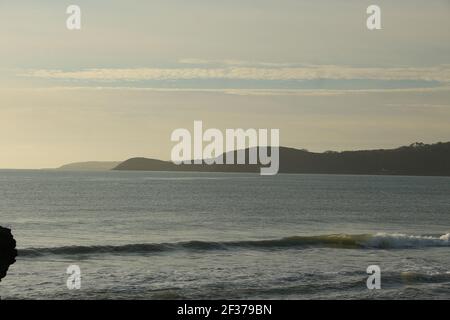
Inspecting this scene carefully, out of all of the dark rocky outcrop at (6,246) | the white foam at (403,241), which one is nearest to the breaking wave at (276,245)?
the white foam at (403,241)

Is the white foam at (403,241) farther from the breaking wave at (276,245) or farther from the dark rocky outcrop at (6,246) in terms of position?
the dark rocky outcrop at (6,246)

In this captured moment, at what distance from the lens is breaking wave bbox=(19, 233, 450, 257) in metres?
39.8

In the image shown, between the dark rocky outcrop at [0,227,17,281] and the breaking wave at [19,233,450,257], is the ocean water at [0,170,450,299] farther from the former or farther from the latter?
the dark rocky outcrop at [0,227,17,281]

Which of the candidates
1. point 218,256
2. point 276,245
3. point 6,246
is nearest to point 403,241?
point 276,245

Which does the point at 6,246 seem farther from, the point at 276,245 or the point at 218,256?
the point at 276,245

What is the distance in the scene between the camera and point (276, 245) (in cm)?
4422

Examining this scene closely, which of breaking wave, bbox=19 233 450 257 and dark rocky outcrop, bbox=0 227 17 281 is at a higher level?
dark rocky outcrop, bbox=0 227 17 281

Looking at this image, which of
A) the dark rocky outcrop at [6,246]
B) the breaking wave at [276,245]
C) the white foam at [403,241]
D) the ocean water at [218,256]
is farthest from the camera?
the white foam at [403,241]

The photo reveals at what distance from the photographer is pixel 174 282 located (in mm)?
28094

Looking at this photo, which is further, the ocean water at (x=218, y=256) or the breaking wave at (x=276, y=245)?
the breaking wave at (x=276, y=245)

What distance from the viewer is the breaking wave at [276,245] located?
39781 millimetres

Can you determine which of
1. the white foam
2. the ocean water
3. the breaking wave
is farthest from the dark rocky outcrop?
the white foam
